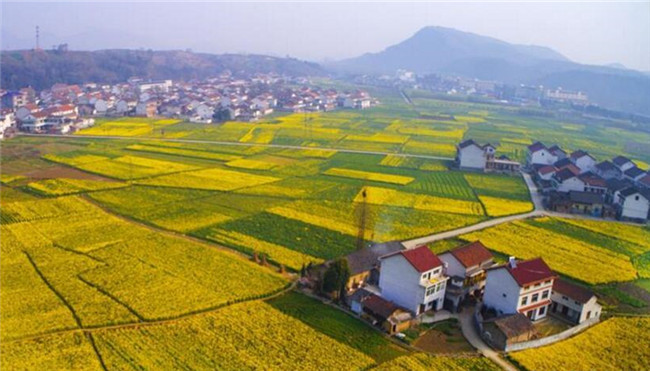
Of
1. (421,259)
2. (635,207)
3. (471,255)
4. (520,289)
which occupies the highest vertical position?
(635,207)

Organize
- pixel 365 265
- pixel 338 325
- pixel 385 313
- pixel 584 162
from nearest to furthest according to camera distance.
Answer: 1. pixel 338 325
2. pixel 385 313
3. pixel 365 265
4. pixel 584 162

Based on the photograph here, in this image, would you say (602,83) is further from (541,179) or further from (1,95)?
(1,95)

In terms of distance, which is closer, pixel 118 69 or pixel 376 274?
pixel 376 274

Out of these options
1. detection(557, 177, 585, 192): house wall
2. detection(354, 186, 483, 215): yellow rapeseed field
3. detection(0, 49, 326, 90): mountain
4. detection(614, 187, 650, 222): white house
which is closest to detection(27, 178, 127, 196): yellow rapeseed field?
detection(354, 186, 483, 215): yellow rapeseed field

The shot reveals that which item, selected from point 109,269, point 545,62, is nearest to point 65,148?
point 109,269

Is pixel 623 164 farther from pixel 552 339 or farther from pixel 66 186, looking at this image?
pixel 66 186

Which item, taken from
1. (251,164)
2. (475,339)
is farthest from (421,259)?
(251,164)
